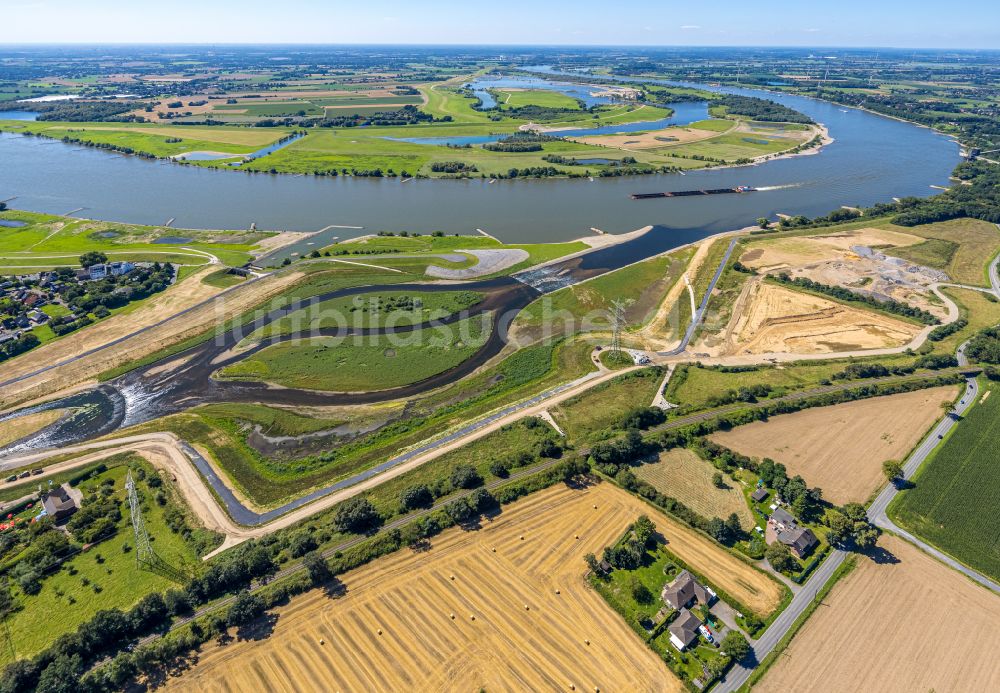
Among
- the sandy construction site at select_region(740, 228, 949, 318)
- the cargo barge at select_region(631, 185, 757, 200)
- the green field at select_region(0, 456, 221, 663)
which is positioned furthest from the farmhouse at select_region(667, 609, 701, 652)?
the cargo barge at select_region(631, 185, 757, 200)

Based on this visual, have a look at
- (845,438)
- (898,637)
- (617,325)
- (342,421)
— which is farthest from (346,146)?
(898,637)

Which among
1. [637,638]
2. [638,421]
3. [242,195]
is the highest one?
[242,195]

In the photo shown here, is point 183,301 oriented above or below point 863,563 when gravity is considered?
above

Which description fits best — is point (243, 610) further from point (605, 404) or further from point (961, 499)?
point (961, 499)

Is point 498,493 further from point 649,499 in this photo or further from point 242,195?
point 242,195

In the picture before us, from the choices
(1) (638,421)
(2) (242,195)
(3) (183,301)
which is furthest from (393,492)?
(2) (242,195)

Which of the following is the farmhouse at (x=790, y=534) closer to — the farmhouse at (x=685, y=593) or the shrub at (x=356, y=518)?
the farmhouse at (x=685, y=593)
